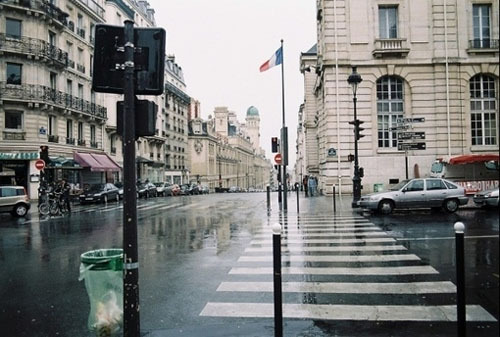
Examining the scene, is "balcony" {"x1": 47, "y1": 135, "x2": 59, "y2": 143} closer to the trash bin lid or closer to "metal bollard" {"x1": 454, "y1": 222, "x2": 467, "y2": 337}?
the trash bin lid

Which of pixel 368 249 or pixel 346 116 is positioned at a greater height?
pixel 346 116

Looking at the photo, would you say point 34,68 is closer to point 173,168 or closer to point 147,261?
point 147,261

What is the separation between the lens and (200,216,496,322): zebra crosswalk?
5.77 m

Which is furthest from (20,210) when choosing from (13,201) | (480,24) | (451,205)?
(480,24)

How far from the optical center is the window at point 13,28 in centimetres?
3297

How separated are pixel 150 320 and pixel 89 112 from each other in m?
39.7

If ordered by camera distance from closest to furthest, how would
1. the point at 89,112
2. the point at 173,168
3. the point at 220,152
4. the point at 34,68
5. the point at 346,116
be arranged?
the point at 346,116
the point at 34,68
the point at 89,112
the point at 173,168
the point at 220,152

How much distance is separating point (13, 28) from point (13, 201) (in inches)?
703

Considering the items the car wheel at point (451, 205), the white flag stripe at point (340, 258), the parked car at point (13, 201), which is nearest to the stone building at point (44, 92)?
the parked car at point (13, 201)

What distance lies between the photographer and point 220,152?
111812mm

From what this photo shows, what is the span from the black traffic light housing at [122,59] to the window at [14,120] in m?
32.9

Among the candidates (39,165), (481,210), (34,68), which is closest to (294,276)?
(481,210)

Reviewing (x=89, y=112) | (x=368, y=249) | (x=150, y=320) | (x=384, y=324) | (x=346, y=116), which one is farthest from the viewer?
(x=89, y=112)

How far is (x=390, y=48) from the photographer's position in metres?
30.6
